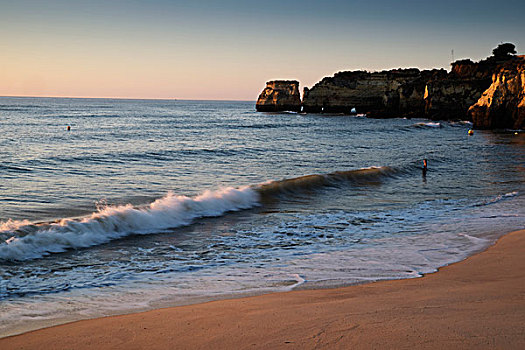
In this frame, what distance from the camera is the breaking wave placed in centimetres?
888

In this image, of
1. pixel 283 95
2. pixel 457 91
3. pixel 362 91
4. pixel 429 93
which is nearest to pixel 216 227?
pixel 457 91

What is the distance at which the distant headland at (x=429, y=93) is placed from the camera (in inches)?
1879

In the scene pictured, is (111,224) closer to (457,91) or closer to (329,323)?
(329,323)

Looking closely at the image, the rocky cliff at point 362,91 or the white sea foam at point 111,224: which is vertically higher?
the rocky cliff at point 362,91

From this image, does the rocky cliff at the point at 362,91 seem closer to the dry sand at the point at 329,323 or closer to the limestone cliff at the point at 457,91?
the limestone cliff at the point at 457,91

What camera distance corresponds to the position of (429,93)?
72875mm

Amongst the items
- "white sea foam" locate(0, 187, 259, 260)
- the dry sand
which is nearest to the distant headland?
"white sea foam" locate(0, 187, 259, 260)

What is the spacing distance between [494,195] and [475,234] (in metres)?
6.30

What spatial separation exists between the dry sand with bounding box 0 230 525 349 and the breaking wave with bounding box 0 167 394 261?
14.9 feet

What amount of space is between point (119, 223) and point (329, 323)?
7.28 meters

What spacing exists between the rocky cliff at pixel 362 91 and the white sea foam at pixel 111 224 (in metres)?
77.2

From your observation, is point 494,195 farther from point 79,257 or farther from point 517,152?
point 517,152

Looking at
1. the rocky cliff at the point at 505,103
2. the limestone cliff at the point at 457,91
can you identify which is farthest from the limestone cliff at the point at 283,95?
the rocky cliff at the point at 505,103

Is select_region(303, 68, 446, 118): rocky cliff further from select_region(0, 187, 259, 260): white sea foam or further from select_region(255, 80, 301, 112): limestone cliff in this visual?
select_region(0, 187, 259, 260): white sea foam
